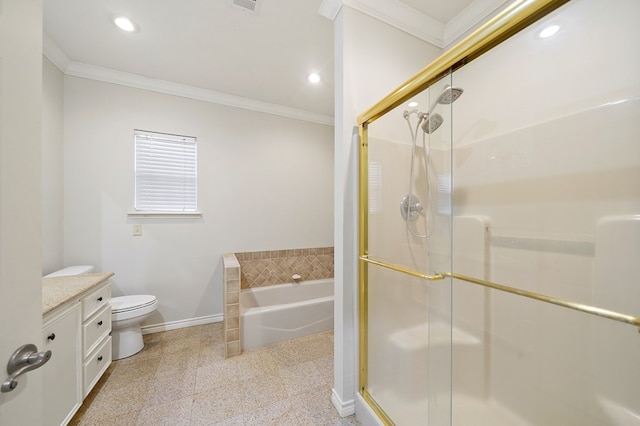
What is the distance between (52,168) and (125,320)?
1.48 m

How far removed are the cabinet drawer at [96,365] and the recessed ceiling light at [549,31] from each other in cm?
307

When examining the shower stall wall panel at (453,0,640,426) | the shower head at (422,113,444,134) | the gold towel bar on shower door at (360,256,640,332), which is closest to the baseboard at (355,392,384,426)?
the shower stall wall panel at (453,0,640,426)

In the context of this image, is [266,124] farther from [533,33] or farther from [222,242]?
[533,33]

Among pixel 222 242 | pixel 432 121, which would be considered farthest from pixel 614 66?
pixel 222 242

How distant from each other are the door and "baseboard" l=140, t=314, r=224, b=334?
7.29 feet

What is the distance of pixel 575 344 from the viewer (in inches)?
42.0

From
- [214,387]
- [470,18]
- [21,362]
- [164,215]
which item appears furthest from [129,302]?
[470,18]

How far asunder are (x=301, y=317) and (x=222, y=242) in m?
1.28

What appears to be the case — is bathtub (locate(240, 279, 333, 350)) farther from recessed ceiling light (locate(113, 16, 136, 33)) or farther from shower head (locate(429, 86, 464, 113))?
recessed ceiling light (locate(113, 16, 136, 33))

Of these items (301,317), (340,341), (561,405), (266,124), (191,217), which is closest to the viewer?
(561,405)

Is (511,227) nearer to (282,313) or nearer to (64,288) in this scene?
(282,313)

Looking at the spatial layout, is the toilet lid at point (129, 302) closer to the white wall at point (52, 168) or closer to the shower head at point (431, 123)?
the white wall at point (52, 168)

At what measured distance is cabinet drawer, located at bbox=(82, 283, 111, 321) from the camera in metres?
1.53

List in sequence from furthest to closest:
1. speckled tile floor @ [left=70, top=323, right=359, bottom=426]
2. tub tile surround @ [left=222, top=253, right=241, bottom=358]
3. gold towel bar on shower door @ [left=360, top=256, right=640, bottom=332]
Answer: tub tile surround @ [left=222, top=253, right=241, bottom=358]
speckled tile floor @ [left=70, top=323, right=359, bottom=426]
gold towel bar on shower door @ [left=360, top=256, right=640, bottom=332]
